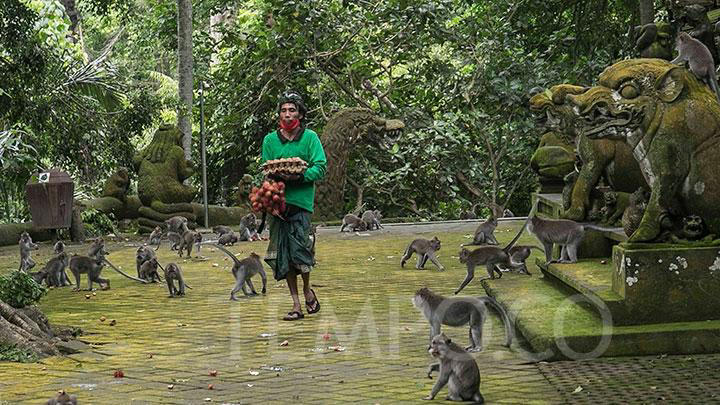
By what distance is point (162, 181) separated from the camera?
A: 22.6 m

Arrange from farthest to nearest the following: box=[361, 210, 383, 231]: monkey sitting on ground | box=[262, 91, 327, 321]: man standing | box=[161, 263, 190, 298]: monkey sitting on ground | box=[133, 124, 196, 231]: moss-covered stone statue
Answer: box=[133, 124, 196, 231]: moss-covered stone statue < box=[361, 210, 383, 231]: monkey sitting on ground < box=[161, 263, 190, 298]: monkey sitting on ground < box=[262, 91, 327, 321]: man standing

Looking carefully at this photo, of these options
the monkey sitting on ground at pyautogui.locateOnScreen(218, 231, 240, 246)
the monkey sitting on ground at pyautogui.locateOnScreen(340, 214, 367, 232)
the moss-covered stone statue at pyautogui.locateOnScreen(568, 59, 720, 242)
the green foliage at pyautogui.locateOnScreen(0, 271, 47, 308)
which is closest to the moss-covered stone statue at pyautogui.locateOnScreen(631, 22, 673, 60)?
the moss-covered stone statue at pyautogui.locateOnScreen(568, 59, 720, 242)

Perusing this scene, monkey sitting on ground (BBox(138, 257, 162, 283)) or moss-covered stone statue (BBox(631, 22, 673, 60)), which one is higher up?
moss-covered stone statue (BBox(631, 22, 673, 60))

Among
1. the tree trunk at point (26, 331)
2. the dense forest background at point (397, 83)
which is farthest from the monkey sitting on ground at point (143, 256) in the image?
the dense forest background at point (397, 83)

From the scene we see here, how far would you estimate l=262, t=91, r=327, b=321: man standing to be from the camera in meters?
10.9

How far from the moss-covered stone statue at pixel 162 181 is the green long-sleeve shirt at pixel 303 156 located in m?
11.5

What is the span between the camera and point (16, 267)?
1631cm

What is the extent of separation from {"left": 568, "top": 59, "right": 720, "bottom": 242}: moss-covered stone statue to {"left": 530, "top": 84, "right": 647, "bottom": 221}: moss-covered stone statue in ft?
5.92

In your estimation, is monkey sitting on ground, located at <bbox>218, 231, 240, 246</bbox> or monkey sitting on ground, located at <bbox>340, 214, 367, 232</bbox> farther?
monkey sitting on ground, located at <bbox>340, 214, 367, 232</bbox>

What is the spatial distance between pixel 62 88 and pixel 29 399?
34.9 ft

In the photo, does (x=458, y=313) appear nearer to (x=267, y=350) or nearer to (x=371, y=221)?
(x=267, y=350)

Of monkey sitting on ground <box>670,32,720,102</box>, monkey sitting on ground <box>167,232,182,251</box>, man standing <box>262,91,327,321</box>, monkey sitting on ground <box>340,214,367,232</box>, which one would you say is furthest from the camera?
monkey sitting on ground <box>340,214,367,232</box>

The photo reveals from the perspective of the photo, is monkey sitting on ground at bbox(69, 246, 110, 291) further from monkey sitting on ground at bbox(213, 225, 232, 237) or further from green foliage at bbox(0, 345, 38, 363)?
monkey sitting on ground at bbox(213, 225, 232, 237)

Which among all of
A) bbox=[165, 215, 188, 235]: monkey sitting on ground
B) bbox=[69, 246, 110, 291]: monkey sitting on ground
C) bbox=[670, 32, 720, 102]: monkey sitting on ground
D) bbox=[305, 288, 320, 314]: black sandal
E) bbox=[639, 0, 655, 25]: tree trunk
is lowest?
bbox=[305, 288, 320, 314]: black sandal
